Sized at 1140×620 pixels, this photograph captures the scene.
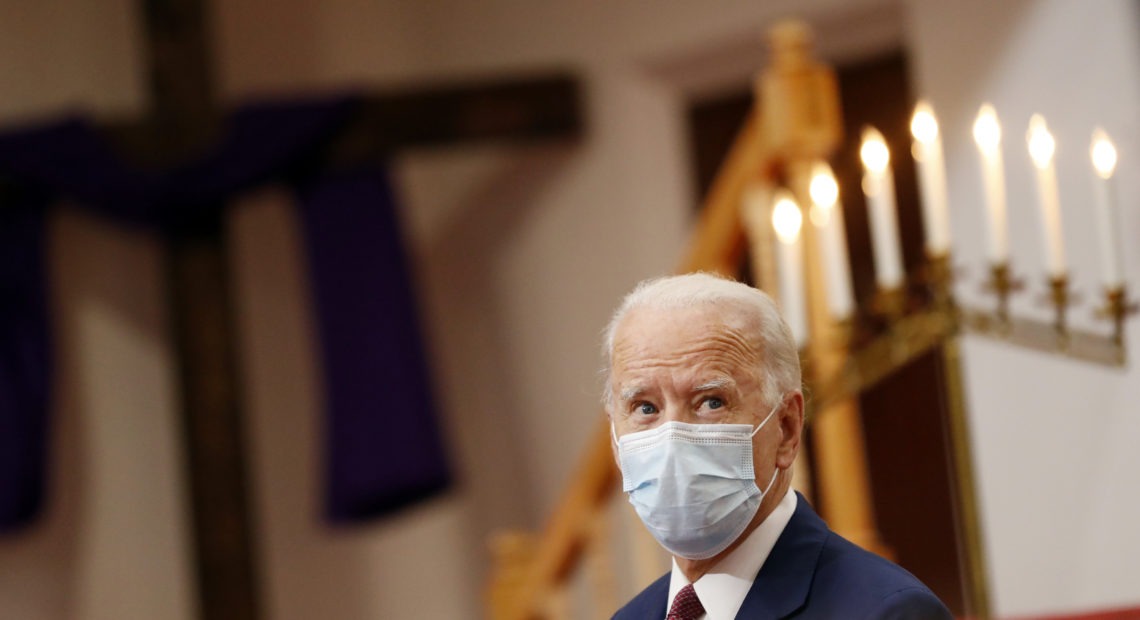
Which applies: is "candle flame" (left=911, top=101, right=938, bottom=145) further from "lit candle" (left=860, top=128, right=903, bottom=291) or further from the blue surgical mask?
the blue surgical mask

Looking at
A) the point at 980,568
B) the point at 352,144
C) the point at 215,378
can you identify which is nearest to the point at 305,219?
the point at 352,144

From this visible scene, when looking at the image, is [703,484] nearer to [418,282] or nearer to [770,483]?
[770,483]

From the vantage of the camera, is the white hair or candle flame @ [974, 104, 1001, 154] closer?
the white hair

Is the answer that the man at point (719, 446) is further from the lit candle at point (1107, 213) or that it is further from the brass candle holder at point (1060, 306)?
the lit candle at point (1107, 213)

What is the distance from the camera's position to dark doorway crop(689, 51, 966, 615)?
16.3 ft

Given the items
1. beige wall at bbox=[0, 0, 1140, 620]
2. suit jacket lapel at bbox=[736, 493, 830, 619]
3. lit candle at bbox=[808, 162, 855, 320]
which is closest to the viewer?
suit jacket lapel at bbox=[736, 493, 830, 619]

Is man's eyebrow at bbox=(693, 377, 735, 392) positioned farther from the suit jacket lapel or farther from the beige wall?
the beige wall

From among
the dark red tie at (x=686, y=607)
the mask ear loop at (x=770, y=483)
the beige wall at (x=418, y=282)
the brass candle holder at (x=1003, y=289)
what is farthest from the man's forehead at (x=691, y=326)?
the beige wall at (x=418, y=282)

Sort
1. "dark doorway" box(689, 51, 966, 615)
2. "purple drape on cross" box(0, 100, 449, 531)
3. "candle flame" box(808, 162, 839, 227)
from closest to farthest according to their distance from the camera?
"candle flame" box(808, 162, 839, 227)
"dark doorway" box(689, 51, 966, 615)
"purple drape on cross" box(0, 100, 449, 531)

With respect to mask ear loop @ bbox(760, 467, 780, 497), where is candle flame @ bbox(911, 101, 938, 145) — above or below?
above

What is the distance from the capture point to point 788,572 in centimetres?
160

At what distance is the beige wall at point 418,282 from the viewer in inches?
215

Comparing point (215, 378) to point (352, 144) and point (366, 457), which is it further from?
point (352, 144)

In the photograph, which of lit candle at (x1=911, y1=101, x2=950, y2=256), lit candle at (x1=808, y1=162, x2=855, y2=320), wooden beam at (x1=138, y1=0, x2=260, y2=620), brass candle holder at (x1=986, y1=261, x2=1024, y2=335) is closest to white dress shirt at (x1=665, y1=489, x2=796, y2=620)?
brass candle holder at (x1=986, y1=261, x2=1024, y2=335)
